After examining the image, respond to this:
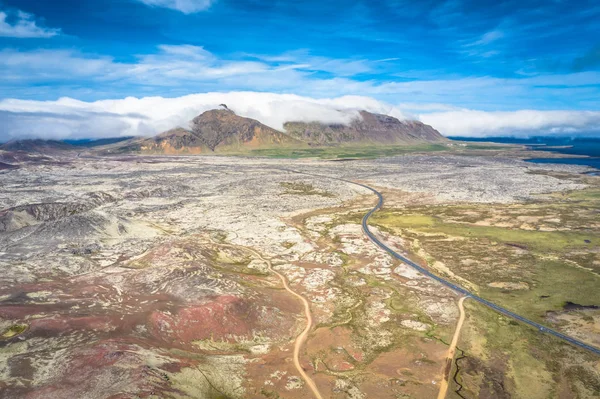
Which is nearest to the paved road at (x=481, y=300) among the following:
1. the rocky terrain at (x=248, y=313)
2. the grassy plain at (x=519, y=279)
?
the grassy plain at (x=519, y=279)

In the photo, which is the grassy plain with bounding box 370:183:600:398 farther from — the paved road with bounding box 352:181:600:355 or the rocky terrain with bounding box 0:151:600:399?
the paved road with bounding box 352:181:600:355

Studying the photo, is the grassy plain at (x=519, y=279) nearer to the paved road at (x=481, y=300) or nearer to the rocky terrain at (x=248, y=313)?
the rocky terrain at (x=248, y=313)

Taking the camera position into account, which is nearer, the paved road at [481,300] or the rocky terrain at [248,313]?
the rocky terrain at [248,313]

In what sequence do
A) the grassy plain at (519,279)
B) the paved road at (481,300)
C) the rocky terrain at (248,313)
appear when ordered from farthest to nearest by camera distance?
the paved road at (481,300)
the grassy plain at (519,279)
the rocky terrain at (248,313)

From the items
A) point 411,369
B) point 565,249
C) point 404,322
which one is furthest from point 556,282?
point 411,369

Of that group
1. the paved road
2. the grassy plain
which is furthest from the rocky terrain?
the paved road

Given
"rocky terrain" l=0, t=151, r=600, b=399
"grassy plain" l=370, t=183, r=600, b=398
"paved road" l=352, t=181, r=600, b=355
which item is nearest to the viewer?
"rocky terrain" l=0, t=151, r=600, b=399

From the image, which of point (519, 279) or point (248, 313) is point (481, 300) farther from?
point (248, 313)

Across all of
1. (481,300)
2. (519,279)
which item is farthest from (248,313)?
(519,279)
